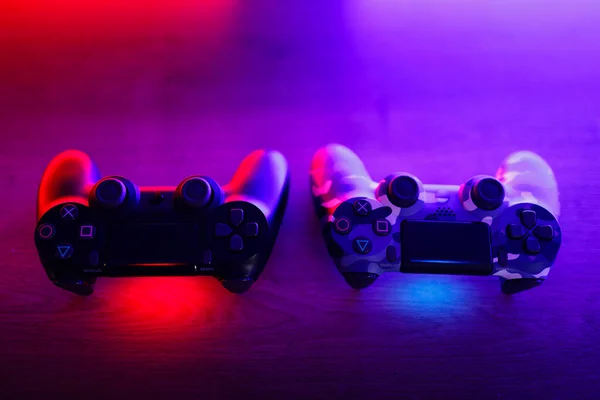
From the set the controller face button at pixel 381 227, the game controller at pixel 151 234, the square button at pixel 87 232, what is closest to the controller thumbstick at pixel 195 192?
the game controller at pixel 151 234

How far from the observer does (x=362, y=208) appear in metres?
0.65

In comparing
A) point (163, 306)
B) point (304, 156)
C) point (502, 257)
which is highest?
point (304, 156)

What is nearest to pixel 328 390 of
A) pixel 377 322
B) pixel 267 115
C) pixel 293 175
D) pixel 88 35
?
pixel 377 322

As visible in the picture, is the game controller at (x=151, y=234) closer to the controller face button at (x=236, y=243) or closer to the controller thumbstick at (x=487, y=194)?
the controller face button at (x=236, y=243)

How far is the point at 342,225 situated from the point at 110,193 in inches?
11.9

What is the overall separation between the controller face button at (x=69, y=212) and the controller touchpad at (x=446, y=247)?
0.43m

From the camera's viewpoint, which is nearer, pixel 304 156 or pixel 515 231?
pixel 515 231

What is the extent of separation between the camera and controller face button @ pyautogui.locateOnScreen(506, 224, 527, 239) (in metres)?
0.63

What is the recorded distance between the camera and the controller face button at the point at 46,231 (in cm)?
62

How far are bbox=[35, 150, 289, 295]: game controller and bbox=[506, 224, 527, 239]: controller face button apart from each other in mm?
317

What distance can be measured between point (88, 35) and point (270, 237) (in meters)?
0.55

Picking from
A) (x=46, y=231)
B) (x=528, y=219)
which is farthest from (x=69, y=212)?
(x=528, y=219)

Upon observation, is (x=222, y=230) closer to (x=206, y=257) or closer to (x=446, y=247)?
(x=206, y=257)

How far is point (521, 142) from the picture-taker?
821 millimetres
